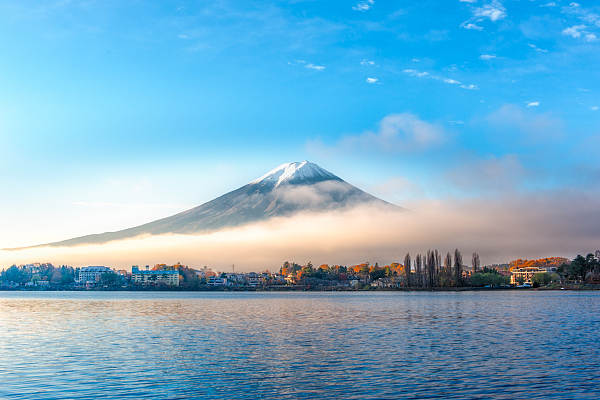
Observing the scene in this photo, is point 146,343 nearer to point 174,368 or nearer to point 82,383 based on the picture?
point 174,368

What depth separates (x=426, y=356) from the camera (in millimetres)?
34125

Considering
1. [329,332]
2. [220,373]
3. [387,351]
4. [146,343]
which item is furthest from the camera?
[329,332]

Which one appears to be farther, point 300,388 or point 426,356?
point 426,356

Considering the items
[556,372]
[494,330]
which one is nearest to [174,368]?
[556,372]

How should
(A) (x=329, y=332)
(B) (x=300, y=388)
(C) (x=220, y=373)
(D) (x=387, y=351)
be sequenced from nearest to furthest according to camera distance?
(B) (x=300, y=388), (C) (x=220, y=373), (D) (x=387, y=351), (A) (x=329, y=332)

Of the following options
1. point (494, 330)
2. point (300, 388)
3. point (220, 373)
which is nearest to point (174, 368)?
point (220, 373)

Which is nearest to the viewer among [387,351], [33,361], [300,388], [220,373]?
[300,388]

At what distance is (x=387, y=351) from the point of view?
119 feet

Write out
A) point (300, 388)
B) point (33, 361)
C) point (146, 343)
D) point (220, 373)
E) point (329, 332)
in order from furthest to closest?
point (329, 332)
point (146, 343)
point (33, 361)
point (220, 373)
point (300, 388)

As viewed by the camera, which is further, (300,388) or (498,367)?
(498,367)

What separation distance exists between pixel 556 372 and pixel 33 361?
2817cm

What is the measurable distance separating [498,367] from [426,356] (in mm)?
4908

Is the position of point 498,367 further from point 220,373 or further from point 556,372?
point 220,373

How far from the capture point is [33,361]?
32594 millimetres
